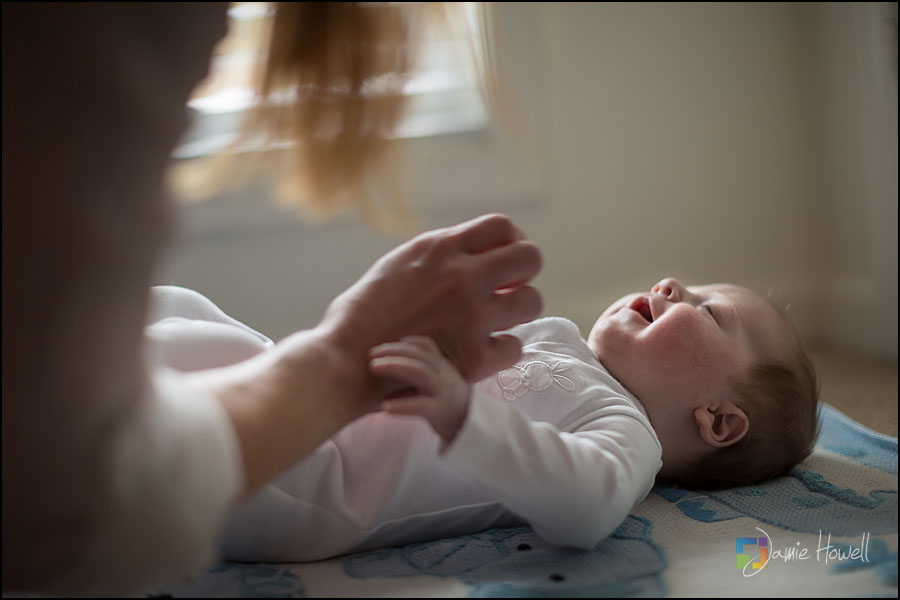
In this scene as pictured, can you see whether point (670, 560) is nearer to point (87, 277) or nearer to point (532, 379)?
point (532, 379)

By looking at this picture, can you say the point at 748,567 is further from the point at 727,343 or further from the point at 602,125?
the point at 602,125

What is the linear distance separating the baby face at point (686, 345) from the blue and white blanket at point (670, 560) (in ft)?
0.40

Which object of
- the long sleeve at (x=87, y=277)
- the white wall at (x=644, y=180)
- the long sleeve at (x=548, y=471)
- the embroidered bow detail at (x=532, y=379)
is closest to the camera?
the long sleeve at (x=87, y=277)

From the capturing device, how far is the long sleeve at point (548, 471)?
0.61 meters

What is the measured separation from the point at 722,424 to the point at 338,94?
605 mm

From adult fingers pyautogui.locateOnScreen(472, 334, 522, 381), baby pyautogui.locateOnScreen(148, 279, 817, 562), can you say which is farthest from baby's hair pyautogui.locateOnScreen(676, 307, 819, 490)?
adult fingers pyautogui.locateOnScreen(472, 334, 522, 381)

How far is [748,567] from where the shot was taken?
2.17 feet

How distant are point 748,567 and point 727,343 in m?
0.33

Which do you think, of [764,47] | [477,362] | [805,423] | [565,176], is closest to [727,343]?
[805,423]

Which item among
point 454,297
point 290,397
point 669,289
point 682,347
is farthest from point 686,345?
point 290,397

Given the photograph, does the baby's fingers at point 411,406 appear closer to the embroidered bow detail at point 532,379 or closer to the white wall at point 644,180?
the embroidered bow detail at point 532,379

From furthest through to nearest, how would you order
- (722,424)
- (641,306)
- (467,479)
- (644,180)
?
→ (644,180) → (641,306) → (722,424) → (467,479)

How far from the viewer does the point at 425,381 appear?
583 mm

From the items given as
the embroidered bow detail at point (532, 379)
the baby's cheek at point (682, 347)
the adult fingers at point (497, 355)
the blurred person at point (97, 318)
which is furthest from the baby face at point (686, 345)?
the blurred person at point (97, 318)
